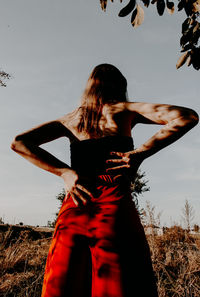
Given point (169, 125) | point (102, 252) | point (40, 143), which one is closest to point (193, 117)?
point (169, 125)

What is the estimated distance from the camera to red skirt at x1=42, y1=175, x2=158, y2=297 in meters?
0.98

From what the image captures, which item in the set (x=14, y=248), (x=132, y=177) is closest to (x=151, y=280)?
(x=132, y=177)

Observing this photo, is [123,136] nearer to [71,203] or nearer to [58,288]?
[71,203]

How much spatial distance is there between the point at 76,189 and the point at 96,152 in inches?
9.0

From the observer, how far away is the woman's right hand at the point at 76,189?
1.13 metres

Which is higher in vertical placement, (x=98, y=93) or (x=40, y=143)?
(x=98, y=93)

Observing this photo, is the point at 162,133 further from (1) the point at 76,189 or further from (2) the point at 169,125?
(1) the point at 76,189

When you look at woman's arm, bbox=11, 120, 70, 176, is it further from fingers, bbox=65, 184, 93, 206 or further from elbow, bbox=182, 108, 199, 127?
elbow, bbox=182, 108, 199, 127

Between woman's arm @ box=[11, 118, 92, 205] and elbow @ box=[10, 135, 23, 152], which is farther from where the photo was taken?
elbow @ box=[10, 135, 23, 152]

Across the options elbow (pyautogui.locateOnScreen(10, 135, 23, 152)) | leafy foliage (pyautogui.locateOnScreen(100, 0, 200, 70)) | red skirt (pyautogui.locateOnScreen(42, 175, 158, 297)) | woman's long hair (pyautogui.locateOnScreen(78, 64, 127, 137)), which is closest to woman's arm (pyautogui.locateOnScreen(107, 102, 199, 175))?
red skirt (pyautogui.locateOnScreen(42, 175, 158, 297))

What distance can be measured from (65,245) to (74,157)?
1.51ft

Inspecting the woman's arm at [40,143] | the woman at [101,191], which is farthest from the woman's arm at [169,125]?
the woman's arm at [40,143]

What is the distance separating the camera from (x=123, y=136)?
4.32 feet

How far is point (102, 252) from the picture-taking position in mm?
1021
